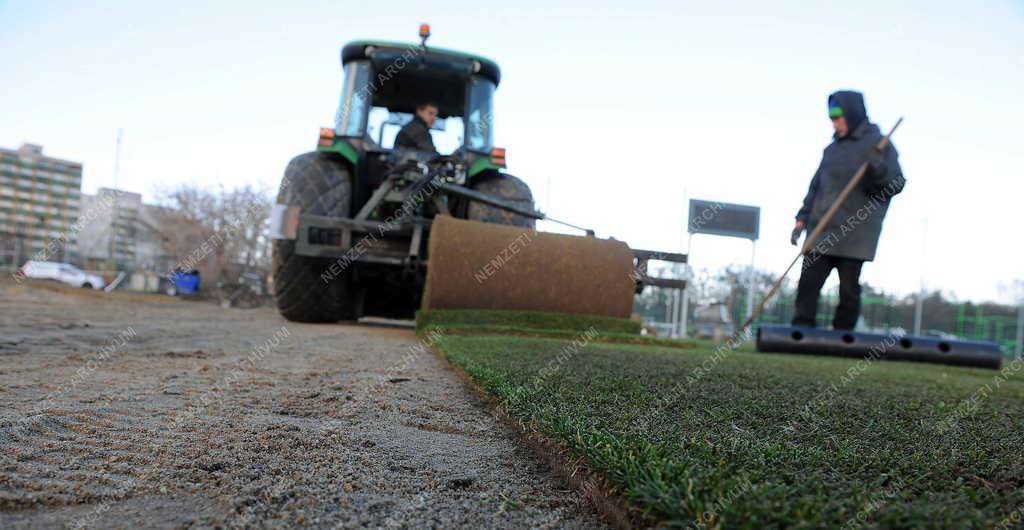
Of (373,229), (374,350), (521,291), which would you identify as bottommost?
(374,350)

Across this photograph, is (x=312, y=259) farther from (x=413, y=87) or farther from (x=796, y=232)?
(x=796, y=232)

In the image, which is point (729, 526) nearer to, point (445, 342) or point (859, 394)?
point (859, 394)

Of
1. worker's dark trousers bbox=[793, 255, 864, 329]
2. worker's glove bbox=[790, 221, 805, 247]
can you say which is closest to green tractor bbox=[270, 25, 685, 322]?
worker's glove bbox=[790, 221, 805, 247]

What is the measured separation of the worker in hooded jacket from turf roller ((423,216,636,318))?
142 cm

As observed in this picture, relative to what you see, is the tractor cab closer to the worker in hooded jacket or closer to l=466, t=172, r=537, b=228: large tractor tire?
l=466, t=172, r=537, b=228: large tractor tire

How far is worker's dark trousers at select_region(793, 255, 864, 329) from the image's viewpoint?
210 inches

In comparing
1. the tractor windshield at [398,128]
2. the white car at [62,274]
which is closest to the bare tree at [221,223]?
the white car at [62,274]

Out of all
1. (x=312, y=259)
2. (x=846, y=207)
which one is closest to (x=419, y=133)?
(x=312, y=259)

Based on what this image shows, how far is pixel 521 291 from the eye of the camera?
5.46 meters

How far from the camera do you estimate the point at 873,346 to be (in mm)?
5379

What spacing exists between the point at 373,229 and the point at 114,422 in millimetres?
3747

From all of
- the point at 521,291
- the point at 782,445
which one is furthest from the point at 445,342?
the point at 782,445

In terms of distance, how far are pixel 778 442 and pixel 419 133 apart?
219 inches

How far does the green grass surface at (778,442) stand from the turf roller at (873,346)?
7.98ft
